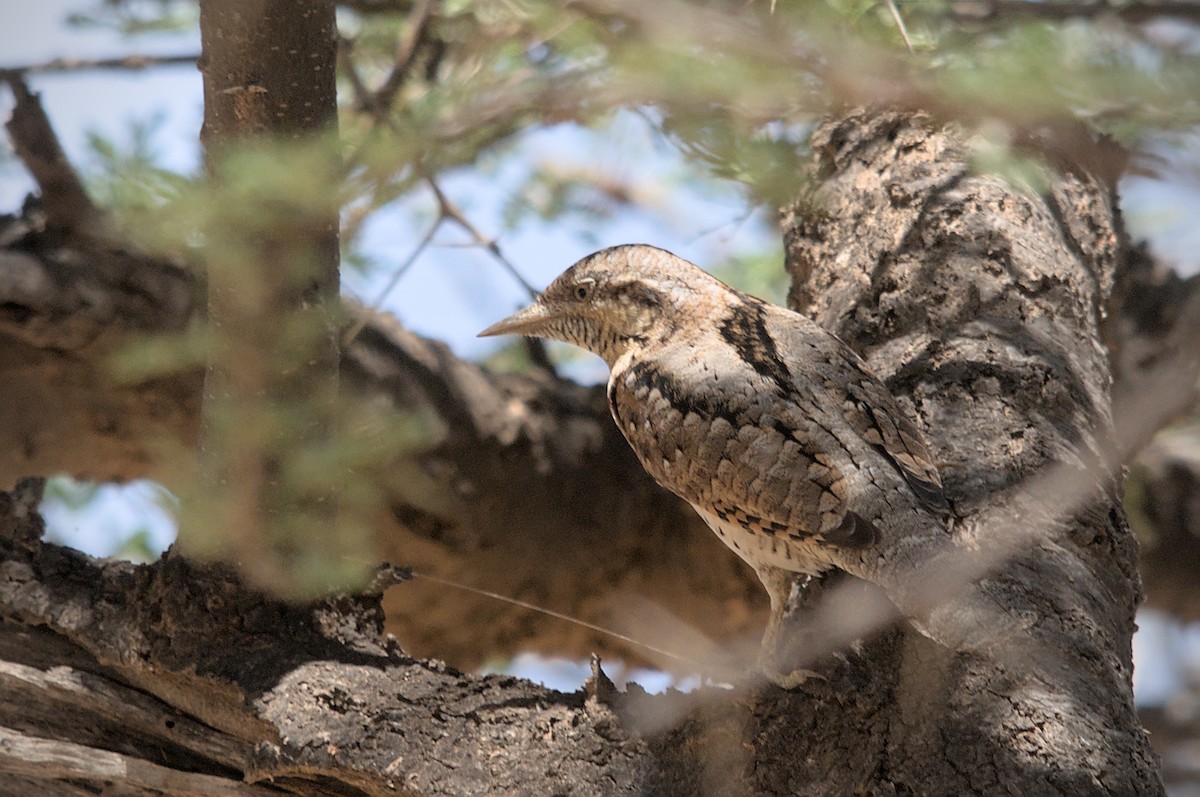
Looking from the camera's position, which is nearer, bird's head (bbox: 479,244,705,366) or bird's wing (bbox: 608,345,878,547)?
bird's wing (bbox: 608,345,878,547)

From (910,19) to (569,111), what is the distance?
61.9 inches

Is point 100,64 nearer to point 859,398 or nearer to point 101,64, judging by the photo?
point 101,64

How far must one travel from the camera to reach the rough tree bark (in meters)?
2.47

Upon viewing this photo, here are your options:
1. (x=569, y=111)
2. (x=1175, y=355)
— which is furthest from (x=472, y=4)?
(x=1175, y=355)

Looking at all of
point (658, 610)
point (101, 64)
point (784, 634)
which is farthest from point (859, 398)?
point (101, 64)

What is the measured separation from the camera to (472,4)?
4.14 m

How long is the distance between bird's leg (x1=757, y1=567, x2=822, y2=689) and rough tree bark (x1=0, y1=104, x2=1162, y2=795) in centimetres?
4

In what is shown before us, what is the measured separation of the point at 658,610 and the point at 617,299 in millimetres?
1085

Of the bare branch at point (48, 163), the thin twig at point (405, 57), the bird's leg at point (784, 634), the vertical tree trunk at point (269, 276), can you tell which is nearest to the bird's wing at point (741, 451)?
the bird's leg at point (784, 634)

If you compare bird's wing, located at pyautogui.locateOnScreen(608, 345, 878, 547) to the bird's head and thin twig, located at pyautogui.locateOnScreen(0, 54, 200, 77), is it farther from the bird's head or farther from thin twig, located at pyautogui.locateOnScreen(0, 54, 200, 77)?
thin twig, located at pyautogui.locateOnScreen(0, 54, 200, 77)

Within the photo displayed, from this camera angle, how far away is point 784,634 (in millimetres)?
3037

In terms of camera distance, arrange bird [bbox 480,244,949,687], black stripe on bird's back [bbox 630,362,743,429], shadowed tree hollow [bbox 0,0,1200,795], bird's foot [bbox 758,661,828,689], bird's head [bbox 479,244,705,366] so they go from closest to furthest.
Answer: shadowed tree hollow [bbox 0,0,1200,795]
bird's foot [bbox 758,661,828,689]
bird [bbox 480,244,949,687]
black stripe on bird's back [bbox 630,362,743,429]
bird's head [bbox 479,244,705,366]

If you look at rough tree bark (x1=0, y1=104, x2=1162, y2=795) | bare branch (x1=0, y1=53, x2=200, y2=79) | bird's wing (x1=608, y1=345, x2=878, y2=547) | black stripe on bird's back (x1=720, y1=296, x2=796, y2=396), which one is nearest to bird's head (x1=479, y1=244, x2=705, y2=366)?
black stripe on bird's back (x1=720, y1=296, x2=796, y2=396)

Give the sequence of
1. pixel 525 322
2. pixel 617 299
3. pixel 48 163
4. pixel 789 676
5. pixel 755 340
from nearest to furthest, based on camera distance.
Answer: pixel 789 676 < pixel 755 340 < pixel 617 299 < pixel 525 322 < pixel 48 163
